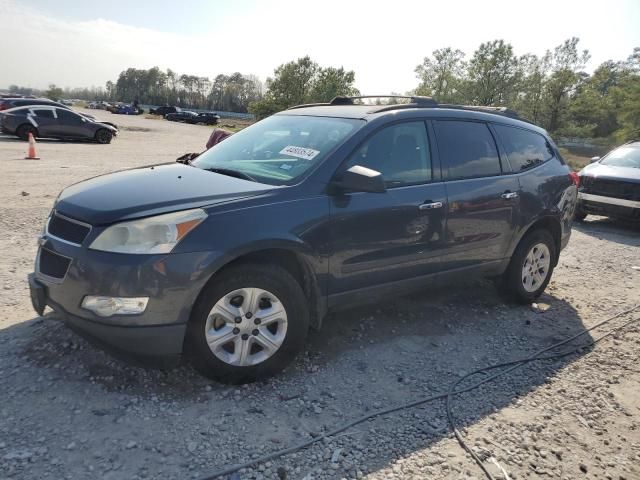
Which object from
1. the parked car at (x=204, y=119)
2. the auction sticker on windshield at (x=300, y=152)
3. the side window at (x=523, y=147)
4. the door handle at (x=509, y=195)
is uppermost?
the side window at (x=523, y=147)

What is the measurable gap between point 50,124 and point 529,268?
67.3 feet

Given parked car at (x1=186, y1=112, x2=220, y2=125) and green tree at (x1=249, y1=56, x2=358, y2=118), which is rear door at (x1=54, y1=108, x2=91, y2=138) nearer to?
green tree at (x1=249, y1=56, x2=358, y2=118)

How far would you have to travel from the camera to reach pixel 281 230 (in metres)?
3.32

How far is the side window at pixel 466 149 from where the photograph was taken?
441 cm

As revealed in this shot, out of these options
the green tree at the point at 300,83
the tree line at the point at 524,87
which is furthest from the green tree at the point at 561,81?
the green tree at the point at 300,83

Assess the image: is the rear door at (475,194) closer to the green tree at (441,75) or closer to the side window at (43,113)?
the side window at (43,113)

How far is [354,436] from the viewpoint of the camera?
2.98m

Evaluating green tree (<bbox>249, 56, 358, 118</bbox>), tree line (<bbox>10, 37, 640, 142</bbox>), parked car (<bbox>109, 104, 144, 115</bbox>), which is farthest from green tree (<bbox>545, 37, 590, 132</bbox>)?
parked car (<bbox>109, 104, 144, 115</bbox>)

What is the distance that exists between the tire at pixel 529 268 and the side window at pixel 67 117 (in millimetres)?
20253

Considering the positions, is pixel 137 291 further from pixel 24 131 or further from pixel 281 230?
pixel 24 131

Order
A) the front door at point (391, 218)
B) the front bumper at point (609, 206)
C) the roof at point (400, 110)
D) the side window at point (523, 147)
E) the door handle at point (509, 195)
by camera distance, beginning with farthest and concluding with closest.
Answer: the front bumper at point (609, 206) < the side window at point (523, 147) < the door handle at point (509, 195) < the roof at point (400, 110) < the front door at point (391, 218)

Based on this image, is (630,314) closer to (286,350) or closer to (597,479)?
(597,479)

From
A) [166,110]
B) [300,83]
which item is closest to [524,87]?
[300,83]

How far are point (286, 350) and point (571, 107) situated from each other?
140ft
